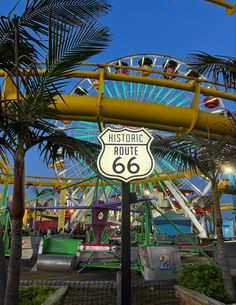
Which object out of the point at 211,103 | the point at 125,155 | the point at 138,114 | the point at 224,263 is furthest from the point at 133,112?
the point at 211,103

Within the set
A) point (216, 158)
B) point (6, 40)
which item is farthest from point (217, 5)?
point (6, 40)

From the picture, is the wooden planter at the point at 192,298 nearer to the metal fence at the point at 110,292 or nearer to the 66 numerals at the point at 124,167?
the metal fence at the point at 110,292

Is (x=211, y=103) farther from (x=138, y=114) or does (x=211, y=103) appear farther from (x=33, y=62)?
(x=33, y=62)

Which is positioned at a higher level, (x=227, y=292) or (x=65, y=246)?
(x=65, y=246)

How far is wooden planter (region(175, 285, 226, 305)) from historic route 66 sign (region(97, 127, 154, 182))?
6.93ft

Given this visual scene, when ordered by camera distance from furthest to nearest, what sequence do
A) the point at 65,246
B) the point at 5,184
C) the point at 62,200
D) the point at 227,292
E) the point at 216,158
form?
1. the point at 62,200
2. the point at 5,184
3. the point at 65,246
4. the point at 216,158
5. the point at 227,292

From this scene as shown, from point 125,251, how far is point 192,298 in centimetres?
234

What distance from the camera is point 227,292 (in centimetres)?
476

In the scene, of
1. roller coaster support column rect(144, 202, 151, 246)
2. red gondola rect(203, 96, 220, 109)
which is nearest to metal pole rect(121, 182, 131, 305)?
roller coaster support column rect(144, 202, 151, 246)

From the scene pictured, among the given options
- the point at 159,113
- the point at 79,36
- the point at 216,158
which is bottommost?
the point at 216,158

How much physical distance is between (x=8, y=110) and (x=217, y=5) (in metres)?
4.95

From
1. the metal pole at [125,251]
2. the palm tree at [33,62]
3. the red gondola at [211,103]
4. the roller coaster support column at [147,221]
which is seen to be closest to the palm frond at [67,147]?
the palm tree at [33,62]

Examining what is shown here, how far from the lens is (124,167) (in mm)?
2846

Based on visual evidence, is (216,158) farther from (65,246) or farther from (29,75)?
(65,246)
